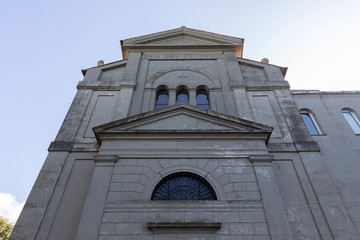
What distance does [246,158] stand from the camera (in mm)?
10453

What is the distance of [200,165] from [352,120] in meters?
9.43

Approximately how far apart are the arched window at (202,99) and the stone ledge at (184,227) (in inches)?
289

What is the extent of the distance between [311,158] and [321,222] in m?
2.77

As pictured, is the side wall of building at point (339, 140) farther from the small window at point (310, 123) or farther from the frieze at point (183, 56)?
the frieze at point (183, 56)

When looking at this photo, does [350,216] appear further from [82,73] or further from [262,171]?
[82,73]

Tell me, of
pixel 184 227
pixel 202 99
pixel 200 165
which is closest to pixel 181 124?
pixel 200 165

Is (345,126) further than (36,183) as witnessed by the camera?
Yes

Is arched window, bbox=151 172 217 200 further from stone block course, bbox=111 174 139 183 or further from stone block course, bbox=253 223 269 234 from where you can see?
stone block course, bbox=253 223 269 234

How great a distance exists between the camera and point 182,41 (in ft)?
61.7

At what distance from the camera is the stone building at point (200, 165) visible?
29.0 ft

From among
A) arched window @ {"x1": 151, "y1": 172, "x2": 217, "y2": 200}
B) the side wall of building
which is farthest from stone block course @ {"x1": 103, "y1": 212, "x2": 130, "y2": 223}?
the side wall of building

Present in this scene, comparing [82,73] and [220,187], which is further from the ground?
[82,73]

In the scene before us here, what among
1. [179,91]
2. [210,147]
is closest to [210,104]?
[179,91]

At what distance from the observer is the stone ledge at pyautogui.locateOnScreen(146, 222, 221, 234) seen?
8.42 meters
